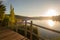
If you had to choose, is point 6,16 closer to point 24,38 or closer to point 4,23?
point 4,23

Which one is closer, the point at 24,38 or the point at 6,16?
the point at 24,38

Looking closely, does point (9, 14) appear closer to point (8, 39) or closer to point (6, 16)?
→ point (6, 16)

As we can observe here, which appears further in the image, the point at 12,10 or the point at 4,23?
the point at 12,10

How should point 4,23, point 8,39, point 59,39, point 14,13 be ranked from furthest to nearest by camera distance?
point 14,13, point 4,23, point 59,39, point 8,39

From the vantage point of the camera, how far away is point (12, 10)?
12398mm

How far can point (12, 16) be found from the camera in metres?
12.0

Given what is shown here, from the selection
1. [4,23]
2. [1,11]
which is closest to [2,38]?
[4,23]

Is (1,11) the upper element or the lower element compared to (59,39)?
upper

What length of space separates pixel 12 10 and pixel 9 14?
42cm

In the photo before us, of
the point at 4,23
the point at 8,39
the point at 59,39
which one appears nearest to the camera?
the point at 8,39

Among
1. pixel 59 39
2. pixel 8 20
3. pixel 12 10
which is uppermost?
pixel 12 10

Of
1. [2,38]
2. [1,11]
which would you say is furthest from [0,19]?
[2,38]

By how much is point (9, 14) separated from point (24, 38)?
18.9 ft

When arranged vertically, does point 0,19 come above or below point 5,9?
below
